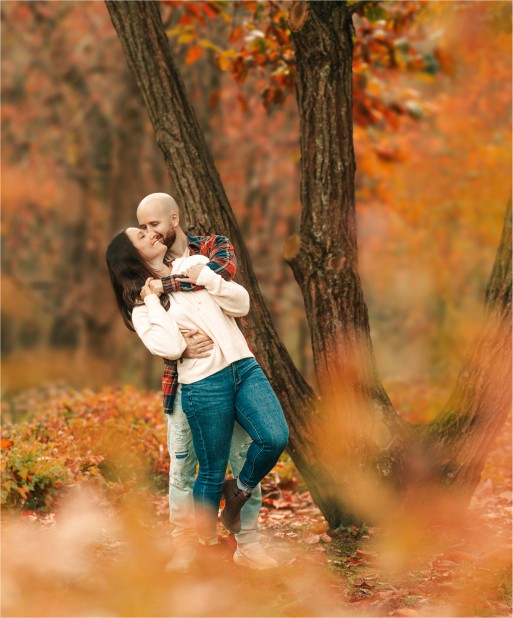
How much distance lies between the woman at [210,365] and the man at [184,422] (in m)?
0.07

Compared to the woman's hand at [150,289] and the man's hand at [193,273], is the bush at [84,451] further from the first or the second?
the man's hand at [193,273]

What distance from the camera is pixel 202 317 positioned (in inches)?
179

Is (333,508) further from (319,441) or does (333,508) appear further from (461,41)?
(461,41)

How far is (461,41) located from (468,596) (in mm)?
12696

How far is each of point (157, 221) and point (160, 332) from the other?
65 cm

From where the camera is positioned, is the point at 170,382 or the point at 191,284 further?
the point at 170,382

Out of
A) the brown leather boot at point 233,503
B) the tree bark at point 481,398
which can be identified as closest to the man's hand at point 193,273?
the brown leather boot at point 233,503

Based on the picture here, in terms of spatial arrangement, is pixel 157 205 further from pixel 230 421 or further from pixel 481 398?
pixel 481 398

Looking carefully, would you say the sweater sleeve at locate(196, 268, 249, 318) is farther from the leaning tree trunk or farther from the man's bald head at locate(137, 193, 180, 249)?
the leaning tree trunk

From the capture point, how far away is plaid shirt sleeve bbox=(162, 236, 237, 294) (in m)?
4.54

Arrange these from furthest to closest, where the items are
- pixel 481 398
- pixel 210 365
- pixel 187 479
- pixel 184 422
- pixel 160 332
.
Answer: pixel 481 398 < pixel 187 479 < pixel 184 422 < pixel 210 365 < pixel 160 332

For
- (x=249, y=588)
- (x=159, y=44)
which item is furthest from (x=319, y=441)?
(x=159, y=44)

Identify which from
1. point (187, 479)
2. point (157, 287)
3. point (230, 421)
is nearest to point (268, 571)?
point (187, 479)

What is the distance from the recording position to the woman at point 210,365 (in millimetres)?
4520
